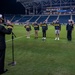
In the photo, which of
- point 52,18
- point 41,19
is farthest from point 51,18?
point 41,19

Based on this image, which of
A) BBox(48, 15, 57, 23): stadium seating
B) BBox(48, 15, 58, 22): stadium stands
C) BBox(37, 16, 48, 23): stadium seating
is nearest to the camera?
BBox(48, 15, 57, 23): stadium seating

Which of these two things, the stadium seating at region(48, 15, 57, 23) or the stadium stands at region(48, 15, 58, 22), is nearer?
the stadium seating at region(48, 15, 57, 23)

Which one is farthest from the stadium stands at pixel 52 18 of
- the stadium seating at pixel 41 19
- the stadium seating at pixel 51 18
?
the stadium seating at pixel 41 19

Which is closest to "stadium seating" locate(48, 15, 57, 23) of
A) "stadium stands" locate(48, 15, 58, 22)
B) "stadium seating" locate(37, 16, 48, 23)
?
"stadium stands" locate(48, 15, 58, 22)

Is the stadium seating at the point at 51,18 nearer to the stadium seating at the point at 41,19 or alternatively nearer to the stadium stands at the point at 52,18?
the stadium stands at the point at 52,18

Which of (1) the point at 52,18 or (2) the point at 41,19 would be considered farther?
(2) the point at 41,19

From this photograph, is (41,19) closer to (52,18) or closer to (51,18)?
(51,18)

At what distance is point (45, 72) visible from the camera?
30.5 ft

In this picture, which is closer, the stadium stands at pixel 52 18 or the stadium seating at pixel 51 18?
the stadium seating at pixel 51 18

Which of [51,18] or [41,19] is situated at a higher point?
[51,18]

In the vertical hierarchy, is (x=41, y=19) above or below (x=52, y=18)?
below

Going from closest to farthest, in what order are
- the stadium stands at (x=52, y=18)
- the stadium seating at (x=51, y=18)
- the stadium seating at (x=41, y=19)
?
the stadium seating at (x=51, y=18) → the stadium stands at (x=52, y=18) → the stadium seating at (x=41, y=19)

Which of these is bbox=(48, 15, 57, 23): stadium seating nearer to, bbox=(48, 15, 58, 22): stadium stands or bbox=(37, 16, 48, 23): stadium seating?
bbox=(48, 15, 58, 22): stadium stands

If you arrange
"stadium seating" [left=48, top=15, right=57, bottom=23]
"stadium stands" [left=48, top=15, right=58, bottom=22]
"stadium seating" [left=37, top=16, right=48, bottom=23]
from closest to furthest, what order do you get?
"stadium seating" [left=48, top=15, right=57, bottom=23], "stadium stands" [left=48, top=15, right=58, bottom=22], "stadium seating" [left=37, top=16, right=48, bottom=23]
